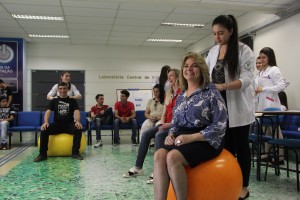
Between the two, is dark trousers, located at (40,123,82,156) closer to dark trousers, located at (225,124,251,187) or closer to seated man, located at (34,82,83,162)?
seated man, located at (34,82,83,162)

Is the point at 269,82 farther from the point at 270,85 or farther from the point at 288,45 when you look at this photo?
the point at 288,45

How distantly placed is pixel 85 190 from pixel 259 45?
17.7 ft

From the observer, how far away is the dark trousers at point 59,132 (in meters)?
4.75

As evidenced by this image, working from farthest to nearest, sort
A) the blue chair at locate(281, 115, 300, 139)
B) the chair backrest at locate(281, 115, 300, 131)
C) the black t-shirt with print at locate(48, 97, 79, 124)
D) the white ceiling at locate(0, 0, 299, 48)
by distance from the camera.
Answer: the white ceiling at locate(0, 0, 299, 48) < the black t-shirt with print at locate(48, 97, 79, 124) < the chair backrest at locate(281, 115, 300, 131) < the blue chair at locate(281, 115, 300, 139)

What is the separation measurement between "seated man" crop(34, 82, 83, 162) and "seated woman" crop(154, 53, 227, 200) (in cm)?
307

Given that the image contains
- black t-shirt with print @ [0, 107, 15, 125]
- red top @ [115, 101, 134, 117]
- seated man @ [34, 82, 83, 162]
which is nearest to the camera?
seated man @ [34, 82, 83, 162]

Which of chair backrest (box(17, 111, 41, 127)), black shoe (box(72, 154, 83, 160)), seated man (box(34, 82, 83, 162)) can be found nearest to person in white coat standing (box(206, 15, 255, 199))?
black shoe (box(72, 154, 83, 160))

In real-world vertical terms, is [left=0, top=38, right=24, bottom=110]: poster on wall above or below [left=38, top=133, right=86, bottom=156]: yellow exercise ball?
above

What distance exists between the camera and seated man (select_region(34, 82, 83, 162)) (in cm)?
485

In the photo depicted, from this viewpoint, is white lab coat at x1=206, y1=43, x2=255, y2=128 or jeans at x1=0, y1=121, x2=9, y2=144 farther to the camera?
jeans at x1=0, y1=121, x2=9, y2=144

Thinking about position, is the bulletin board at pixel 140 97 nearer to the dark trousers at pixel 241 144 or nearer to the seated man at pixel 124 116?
the seated man at pixel 124 116

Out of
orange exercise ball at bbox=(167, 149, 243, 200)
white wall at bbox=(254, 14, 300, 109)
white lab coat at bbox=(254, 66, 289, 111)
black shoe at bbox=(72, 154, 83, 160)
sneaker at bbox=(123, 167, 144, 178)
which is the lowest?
black shoe at bbox=(72, 154, 83, 160)

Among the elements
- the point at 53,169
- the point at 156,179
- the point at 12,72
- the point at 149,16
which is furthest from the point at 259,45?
the point at 12,72

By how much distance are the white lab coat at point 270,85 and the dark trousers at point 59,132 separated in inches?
115
